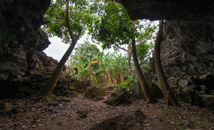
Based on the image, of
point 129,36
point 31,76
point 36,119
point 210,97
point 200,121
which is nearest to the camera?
point 200,121

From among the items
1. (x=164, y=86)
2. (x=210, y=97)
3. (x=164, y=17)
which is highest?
(x=164, y=17)

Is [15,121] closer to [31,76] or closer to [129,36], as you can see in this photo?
[31,76]

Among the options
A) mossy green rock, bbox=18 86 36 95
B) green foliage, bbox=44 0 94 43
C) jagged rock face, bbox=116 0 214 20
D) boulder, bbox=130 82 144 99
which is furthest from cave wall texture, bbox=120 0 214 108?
mossy green rock, bbox=18 86 36 95

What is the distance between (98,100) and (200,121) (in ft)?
16.9

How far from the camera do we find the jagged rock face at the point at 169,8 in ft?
9.68

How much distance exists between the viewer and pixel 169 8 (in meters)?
3.25

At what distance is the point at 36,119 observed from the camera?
347 centimetres

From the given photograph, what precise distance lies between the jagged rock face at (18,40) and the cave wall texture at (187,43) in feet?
20.1

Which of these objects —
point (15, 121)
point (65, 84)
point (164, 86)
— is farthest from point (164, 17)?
point (65, 84)

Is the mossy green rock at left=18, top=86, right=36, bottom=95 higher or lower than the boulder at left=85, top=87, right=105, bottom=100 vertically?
higher

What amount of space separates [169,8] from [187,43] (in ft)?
12.0

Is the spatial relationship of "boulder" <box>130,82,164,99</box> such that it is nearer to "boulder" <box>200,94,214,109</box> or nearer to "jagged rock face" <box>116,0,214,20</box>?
"boulder" <box>200,94,214,109</box>

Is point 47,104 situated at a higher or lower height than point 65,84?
lower

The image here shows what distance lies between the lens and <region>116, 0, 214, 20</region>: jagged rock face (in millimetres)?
2949
